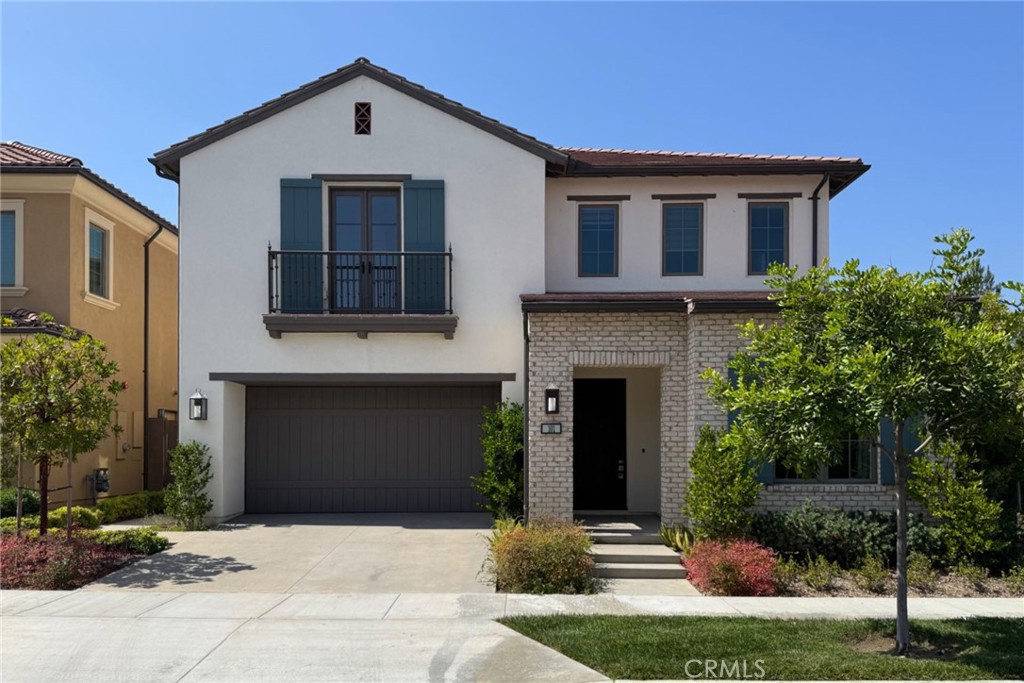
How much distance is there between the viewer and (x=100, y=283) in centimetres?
1605

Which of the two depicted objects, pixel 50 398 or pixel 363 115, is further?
pixel 363 115

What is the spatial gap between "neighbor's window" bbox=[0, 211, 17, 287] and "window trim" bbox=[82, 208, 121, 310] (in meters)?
1.16

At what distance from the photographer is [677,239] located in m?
14.4

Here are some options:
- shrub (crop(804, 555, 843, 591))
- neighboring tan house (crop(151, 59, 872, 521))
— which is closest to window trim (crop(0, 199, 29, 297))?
neighboring tan house (crop(151, 59, 872, 521))

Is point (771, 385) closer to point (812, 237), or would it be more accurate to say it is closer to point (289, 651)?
point (289, 651)

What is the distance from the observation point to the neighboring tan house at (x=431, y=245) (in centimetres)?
1359

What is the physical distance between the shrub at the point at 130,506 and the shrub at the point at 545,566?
8.18 meters

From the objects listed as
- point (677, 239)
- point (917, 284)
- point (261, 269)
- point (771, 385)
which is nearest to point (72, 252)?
point (261, 269)

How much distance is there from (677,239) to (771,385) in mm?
7294

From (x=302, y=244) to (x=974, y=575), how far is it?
11.0m

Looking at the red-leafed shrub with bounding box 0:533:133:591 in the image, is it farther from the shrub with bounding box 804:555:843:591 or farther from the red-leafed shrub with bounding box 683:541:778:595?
the shrub with bounding box 804:555:843:591

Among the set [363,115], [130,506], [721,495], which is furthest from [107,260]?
[721,495]

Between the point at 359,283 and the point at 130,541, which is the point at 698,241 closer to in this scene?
the point at 359,283

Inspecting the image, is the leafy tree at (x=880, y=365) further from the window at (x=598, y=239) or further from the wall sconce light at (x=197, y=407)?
the wall sconce light at (x=197, y=407)
